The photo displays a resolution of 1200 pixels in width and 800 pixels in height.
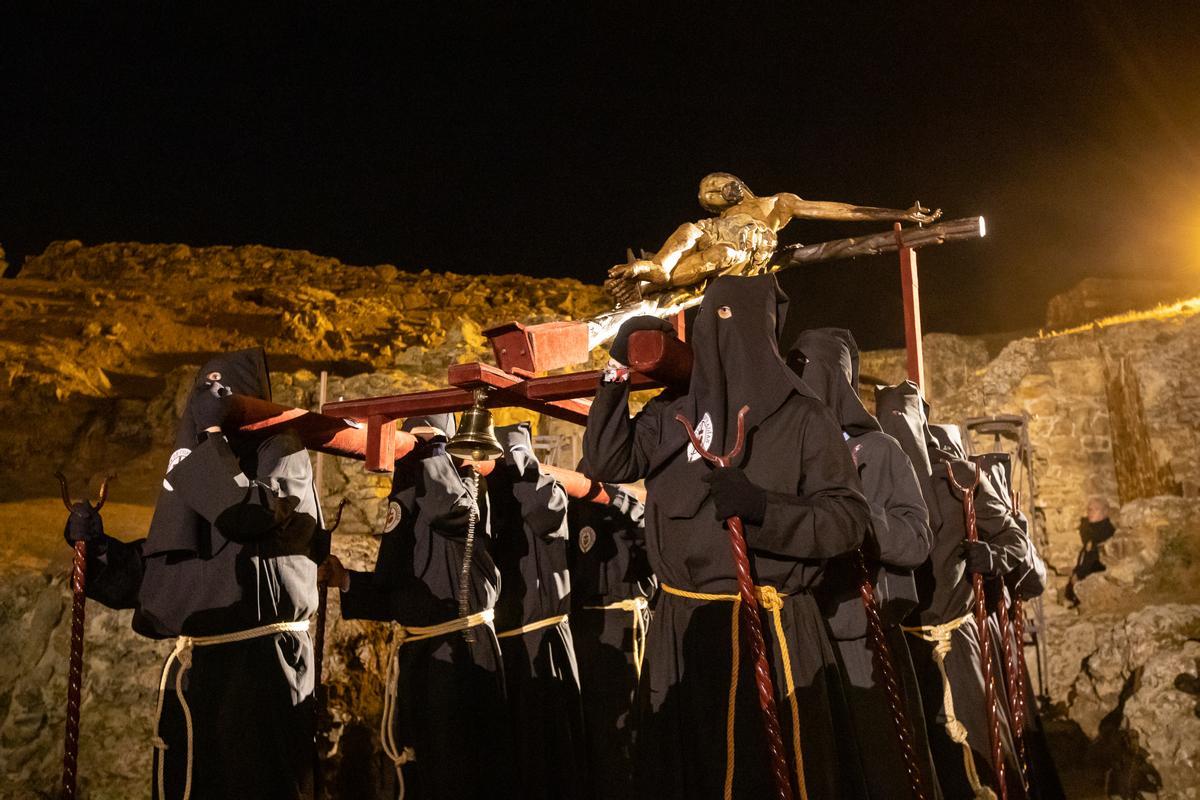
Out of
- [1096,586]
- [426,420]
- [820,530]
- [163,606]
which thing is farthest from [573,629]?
[1096,586]

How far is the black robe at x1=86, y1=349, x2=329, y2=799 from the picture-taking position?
357 cm

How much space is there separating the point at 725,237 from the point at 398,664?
3.11 metres

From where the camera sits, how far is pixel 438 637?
4703mm

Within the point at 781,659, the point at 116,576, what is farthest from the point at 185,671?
the point at 781,659

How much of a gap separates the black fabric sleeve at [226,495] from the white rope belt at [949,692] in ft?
10.2

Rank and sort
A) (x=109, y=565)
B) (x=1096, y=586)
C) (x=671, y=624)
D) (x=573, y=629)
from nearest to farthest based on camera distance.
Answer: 1. (x=671, y=624)
2. (x=109, y=565)
3. (x=573, y=629)
4. (x=1096, y=586)

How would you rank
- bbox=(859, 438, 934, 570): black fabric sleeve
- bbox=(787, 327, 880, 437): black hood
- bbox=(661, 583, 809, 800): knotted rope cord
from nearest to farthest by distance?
bbox=(661, 583, 809, 800): knotted rope cord < bbox=(859, 438, 934, 570): black fabric sleeve < bbox=(787, 327, 880, 437): black hood

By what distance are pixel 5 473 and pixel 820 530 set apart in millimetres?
14078

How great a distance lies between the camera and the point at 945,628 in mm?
4340

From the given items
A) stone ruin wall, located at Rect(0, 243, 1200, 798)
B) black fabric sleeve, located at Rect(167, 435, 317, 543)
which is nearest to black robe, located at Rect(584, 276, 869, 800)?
black fabric sleeve, located at Rect(167, 435, 317, 543)

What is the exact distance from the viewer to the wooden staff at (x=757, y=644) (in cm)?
228

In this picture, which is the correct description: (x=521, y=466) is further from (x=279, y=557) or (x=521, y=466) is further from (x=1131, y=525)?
(x=1131, y=525)

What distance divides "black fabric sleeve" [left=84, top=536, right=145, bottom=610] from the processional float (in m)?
0.79

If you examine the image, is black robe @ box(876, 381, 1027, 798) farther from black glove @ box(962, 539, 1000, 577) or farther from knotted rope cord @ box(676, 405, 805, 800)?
knotted rope cord @ box(676, 405, 805, 800)
